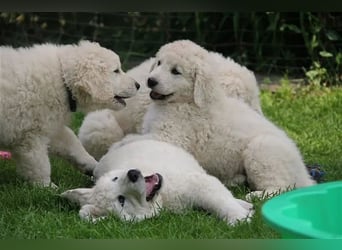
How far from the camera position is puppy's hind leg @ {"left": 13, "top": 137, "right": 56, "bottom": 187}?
3.97m

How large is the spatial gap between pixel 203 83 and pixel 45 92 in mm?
895

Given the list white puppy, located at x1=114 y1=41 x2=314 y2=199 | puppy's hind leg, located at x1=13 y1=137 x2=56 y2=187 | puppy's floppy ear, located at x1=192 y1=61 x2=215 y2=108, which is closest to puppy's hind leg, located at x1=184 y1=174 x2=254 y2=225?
white puppy, located at x1=114 y1=41 x2=314 y2=199

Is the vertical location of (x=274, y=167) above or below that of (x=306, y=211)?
below

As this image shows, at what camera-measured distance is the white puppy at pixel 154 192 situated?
10.5 feet

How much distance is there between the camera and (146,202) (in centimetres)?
330

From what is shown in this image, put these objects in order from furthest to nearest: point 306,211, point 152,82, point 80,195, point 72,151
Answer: point 72,151
point 152,82
point 80,195
point 306,211

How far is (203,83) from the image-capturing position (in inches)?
164

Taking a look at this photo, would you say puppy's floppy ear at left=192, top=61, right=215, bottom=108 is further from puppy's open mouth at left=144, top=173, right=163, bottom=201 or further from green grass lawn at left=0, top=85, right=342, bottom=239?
puppy's open mouth at left=144, top=173, right=163, bottom=201

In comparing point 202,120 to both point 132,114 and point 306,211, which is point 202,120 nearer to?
point 132,114

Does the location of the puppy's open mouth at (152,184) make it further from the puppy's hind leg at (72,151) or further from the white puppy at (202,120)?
the puppy's hind leg at (72,151)

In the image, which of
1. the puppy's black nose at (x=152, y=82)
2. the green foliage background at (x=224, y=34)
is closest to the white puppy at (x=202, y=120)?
the puppy's black nose at (x=152, y=82)

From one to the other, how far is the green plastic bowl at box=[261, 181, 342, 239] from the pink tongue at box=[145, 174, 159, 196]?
3.01 ft

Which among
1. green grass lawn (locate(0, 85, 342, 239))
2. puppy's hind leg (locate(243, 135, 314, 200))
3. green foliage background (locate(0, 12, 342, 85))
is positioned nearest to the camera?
green grass lawn (locate(0, 85, 342, 239))

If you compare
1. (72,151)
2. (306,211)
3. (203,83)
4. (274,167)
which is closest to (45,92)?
(72,151)
